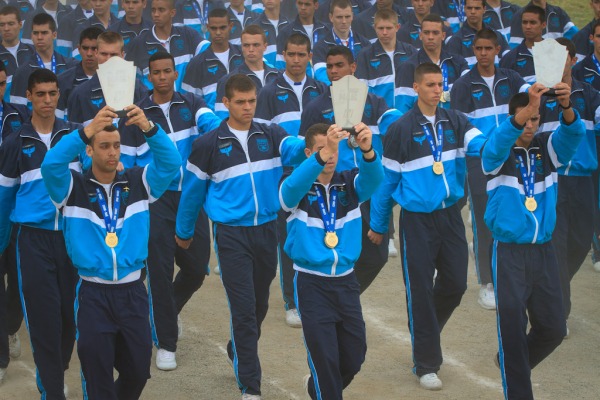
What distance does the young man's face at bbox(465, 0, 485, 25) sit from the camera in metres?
14.8

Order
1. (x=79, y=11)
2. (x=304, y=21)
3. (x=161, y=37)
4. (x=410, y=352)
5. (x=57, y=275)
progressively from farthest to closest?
(x=79, y=11)
(x=304, y=21)
(x=161, y=37)
(x=410, y=352)
(x=57, y=275)

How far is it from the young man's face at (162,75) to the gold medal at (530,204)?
11.5 feet

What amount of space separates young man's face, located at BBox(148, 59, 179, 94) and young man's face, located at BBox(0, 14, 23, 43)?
Result: 448 centimetres

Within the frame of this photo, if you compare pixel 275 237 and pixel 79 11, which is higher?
pixel 79 11

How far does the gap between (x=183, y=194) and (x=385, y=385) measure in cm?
233

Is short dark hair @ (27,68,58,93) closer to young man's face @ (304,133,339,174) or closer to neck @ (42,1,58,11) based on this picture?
young man's face @ (304,133,339,174)

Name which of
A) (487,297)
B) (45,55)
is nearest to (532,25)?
(487,297)

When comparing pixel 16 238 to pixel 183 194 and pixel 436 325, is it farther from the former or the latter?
pixel 436 325

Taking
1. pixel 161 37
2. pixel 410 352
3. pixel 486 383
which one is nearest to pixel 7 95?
A: pixel 161 37

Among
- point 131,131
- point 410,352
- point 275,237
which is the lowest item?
point 410,352

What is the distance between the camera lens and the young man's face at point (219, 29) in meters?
13.4

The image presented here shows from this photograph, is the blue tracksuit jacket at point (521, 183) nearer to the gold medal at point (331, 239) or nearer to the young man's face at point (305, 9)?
the gold medal at point (331, 239)

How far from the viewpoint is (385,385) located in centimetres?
997

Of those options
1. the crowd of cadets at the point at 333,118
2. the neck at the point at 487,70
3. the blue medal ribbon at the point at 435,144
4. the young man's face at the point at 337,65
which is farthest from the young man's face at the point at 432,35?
the blue medal ribbon at the point at 435,144
